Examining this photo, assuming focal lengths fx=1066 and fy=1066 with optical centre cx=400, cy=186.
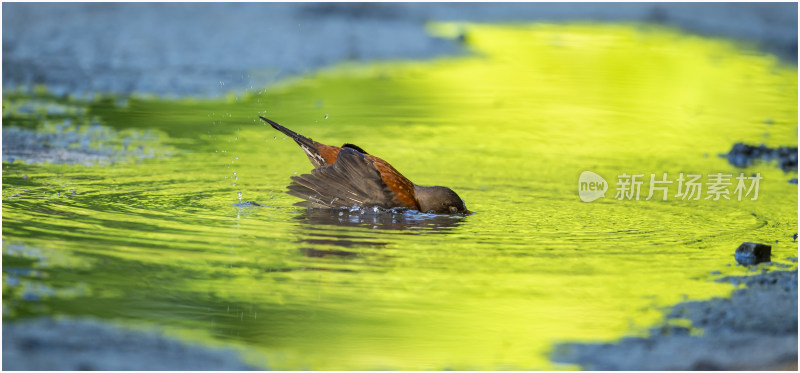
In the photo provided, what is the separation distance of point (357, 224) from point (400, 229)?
31cm

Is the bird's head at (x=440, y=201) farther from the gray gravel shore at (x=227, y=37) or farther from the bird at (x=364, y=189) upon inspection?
the gray gravel shore at (x=227, y=37)

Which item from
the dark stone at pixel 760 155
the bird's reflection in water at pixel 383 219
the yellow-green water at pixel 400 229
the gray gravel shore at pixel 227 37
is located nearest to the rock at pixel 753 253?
the yellow-green water at pixel 400 229

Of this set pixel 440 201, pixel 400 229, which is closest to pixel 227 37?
pixel 440 201

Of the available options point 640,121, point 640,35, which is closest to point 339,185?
point 640,121

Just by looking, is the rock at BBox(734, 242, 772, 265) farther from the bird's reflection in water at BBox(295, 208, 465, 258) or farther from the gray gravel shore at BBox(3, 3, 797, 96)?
the gray gravel shore at BBox(3, 3, 797, 96)

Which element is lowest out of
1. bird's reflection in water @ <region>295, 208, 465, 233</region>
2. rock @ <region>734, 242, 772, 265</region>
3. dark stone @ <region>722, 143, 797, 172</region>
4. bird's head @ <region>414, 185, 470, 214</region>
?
rock @ <region>734, 242, 772, 265</region>

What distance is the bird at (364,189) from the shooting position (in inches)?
287

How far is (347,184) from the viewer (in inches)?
290

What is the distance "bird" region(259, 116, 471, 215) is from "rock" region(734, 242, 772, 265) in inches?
77.3

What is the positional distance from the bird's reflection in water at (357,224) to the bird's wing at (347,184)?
0.07 meters

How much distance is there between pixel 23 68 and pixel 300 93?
12.2 feet

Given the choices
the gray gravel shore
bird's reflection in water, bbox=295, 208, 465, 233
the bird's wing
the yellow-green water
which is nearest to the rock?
the yellow-green water

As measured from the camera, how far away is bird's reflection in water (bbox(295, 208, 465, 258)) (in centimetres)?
631

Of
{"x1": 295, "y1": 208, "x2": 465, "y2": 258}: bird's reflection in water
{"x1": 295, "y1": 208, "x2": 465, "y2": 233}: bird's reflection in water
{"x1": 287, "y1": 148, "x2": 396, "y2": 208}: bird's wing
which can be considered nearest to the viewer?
{"x1": 295, "y1": 208, "x2": 465, "y2": 258}: bird's reflection in water
